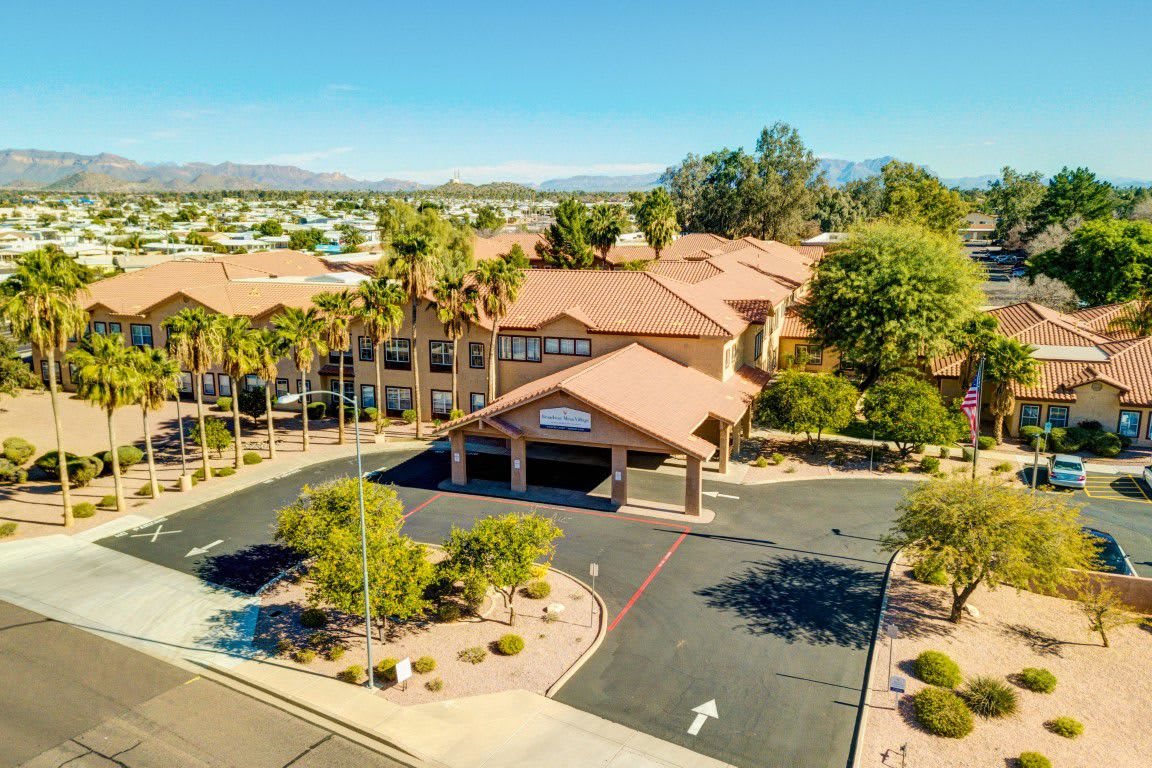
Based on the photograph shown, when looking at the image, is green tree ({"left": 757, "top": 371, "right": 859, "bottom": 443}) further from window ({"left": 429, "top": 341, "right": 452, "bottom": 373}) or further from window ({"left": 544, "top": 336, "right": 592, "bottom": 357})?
window ({"left": 429, "top": 341, "right": 452, "bottom": 373})

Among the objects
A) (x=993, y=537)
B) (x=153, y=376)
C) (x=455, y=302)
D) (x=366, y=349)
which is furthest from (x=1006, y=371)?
(x=153, y=376)

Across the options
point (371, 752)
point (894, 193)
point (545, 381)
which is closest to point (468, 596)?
point (371, 752)

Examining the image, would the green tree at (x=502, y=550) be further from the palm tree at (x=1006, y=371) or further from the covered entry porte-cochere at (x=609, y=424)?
the palm tree at (x=1006, y=371)

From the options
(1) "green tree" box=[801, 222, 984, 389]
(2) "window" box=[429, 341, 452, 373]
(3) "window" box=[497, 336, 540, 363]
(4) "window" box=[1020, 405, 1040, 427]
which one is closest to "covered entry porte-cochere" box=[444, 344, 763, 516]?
(3) "window" box=[497, 336, 540, 363]

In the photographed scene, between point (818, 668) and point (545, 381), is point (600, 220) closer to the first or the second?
point (545, 381)

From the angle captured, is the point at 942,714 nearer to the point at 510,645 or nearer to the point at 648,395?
the point at 510,645

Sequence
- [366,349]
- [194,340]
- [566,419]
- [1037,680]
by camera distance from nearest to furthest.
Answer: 1. [1037,680]
2. [566,419]
3. [194,340]
4. [366,349]
